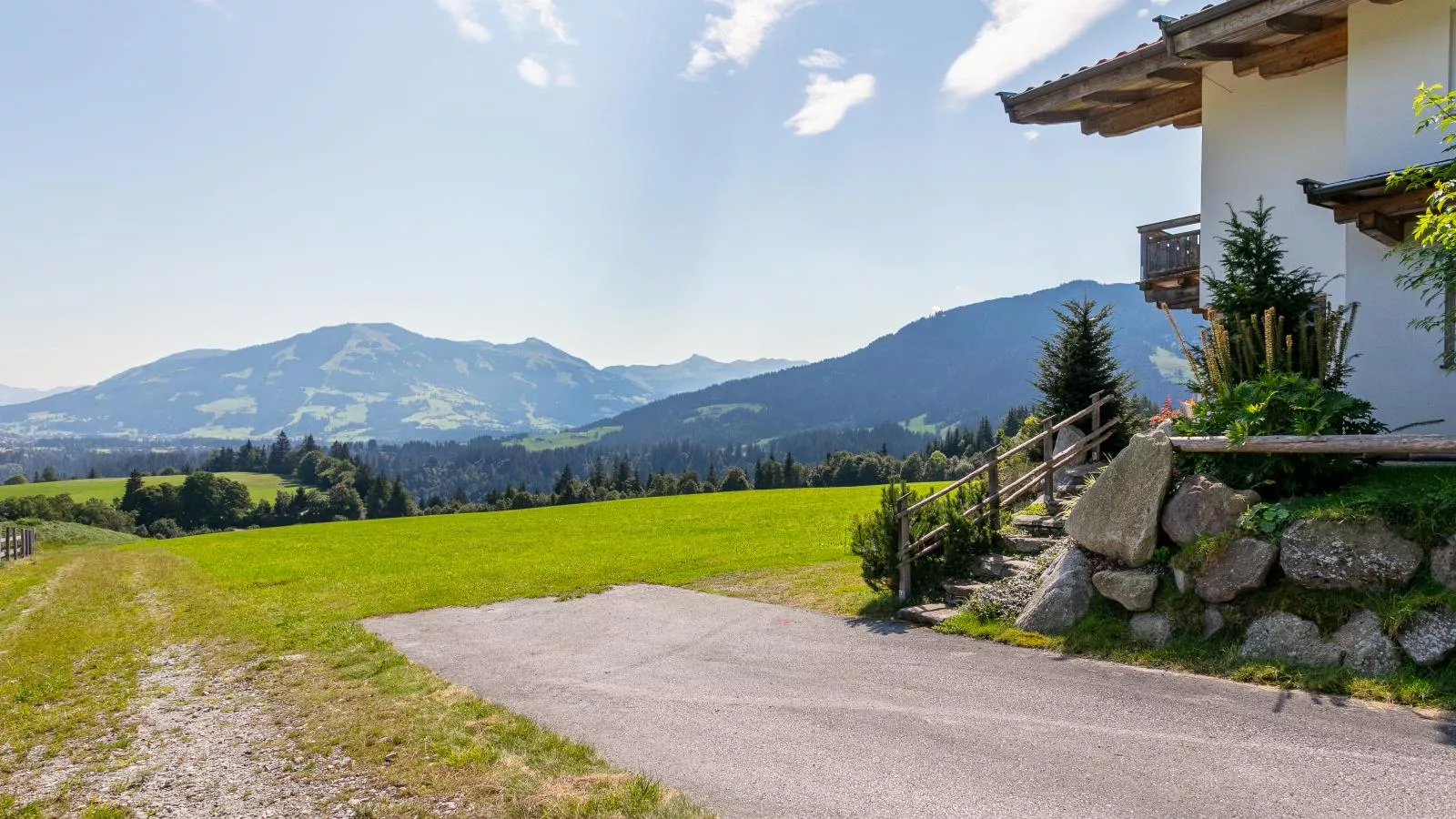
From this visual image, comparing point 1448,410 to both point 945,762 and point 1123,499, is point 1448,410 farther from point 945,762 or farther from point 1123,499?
point 945,762

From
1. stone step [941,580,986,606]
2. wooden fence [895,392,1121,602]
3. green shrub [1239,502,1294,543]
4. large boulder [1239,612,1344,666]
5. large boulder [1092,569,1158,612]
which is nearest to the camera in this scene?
large boulder [1239,612,1344,666]

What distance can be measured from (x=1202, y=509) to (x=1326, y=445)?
1.38 metres

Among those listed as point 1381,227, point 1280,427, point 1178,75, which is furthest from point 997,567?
point 1178,75

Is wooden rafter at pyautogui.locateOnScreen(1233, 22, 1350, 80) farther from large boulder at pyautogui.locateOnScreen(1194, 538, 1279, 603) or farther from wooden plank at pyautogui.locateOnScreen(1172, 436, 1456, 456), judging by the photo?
large boulder at pyautogui.locateOnScreen(1194, 538, 1279, 603)

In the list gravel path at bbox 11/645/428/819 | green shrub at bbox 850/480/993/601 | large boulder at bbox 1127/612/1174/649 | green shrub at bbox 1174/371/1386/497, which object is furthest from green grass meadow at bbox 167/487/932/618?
large boulder at bbox 1127/612/1174/649

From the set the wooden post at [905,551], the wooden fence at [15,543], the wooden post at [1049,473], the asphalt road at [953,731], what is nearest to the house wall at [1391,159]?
the wooden post at [1049,473]

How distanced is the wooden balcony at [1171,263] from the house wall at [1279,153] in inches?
34.7

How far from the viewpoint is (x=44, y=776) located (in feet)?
24.3

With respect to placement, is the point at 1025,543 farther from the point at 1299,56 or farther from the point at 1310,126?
the point at 1299,56

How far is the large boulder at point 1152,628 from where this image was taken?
30.1ft

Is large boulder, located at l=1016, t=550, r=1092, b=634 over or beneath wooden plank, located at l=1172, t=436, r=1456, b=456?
beneath

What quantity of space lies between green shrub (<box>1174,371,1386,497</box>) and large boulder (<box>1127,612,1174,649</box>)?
6.38 ft

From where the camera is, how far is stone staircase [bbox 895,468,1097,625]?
38.7ft

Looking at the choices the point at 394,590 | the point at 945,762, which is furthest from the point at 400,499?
the point at 945,762
